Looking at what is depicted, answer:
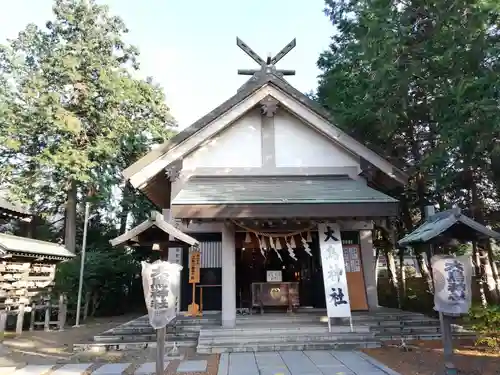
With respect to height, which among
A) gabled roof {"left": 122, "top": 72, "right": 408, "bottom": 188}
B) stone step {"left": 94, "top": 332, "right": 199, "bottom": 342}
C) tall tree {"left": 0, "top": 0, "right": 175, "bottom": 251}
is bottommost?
stone step {"left": 94, "top": 332, "right": 199, "bottom": 342}

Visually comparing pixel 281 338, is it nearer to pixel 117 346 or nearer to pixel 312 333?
pixel 312 333

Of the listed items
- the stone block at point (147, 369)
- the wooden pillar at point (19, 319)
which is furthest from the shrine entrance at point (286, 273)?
the wooden pillar at point (19, 319)

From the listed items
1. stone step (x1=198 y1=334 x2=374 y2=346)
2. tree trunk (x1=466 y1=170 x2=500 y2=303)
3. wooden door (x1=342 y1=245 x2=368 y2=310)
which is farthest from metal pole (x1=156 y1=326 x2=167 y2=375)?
tree trunk (x1=466 y1=170 x2=500 y2=303)

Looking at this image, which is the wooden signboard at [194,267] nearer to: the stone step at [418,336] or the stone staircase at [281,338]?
the stone staircase at [281,338]

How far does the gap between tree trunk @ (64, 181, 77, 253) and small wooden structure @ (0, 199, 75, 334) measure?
21.2 ft

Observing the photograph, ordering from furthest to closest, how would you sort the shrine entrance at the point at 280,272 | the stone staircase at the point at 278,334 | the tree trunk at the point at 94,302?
the tree trunk at the point at 94,302
the shrine entrance at the point at 280,272
the stone staircase at the point at 278,334

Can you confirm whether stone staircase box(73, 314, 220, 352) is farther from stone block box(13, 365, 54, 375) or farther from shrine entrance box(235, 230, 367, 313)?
shrine entrance box(235, 230, 367, 313)

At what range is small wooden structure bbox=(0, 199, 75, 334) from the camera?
9554 mm

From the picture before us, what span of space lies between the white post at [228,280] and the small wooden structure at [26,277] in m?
5.09

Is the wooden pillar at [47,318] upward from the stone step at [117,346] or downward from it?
upward

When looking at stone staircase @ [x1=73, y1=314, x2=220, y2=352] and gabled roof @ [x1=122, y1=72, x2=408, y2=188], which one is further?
gabled roof @ [x1=122, y1=72, x2=408, y2=188]

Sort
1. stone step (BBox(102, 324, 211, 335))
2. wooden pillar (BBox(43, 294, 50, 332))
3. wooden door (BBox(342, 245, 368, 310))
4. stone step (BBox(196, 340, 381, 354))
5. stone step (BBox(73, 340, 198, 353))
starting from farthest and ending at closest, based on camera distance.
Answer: wooden pillar (BBox(43, 294, 50, 332)) → wooden door (BBox(342, 245, 368, 310)) → stone step (BBox(102, 324, 211, 335)) → stone step (BBox(73, 340, 198, 353)) → stone step (BBox(196, 340, 381, 354))

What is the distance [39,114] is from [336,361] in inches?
751

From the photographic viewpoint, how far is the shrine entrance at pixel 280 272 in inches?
437
